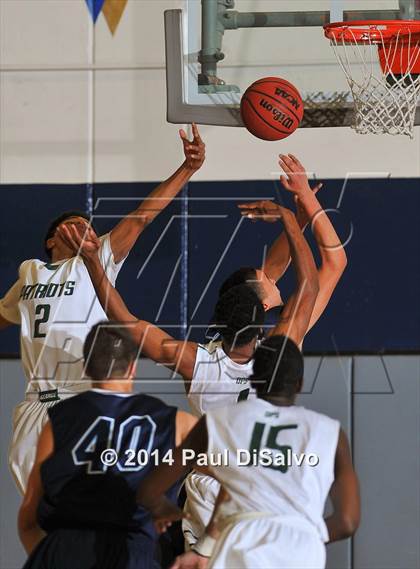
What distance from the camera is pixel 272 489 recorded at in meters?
3.05

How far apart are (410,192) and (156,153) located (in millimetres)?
1361

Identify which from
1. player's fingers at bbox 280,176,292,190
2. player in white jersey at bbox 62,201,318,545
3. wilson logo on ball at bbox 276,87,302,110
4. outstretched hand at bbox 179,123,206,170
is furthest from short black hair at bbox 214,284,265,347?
wilson logo on ball at bbox 276,87,302,110

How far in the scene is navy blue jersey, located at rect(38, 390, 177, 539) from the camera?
10.4ft

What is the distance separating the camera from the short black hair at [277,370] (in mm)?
3174

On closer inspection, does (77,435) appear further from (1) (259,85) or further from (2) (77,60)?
(2) (77,60)

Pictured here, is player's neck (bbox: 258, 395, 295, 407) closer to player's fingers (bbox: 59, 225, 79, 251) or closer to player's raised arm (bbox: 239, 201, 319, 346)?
player's raised arm (bbox: 239, 201, 319, 346)

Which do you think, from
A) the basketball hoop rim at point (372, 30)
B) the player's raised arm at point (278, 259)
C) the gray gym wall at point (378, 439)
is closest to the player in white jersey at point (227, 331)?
the player's raised arm at point (278, 259)

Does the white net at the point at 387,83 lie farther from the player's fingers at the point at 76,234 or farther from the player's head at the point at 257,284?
the player's fingers at the point at 76,234

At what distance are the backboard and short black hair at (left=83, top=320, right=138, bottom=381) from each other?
4.99ft

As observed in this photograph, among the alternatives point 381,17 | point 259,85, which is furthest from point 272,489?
point 381,17

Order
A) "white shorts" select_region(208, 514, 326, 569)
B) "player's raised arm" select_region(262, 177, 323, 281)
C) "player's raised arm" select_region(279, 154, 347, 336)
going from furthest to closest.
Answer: "player's raised arm" select_region(262, 177, 323, 281) → "player's raised arm" select_region(279, 154, 347, 336) → "white shorts" select_region(208, 514, 326, 569)

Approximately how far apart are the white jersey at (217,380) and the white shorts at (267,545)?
0.82m

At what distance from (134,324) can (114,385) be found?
0.40 meters

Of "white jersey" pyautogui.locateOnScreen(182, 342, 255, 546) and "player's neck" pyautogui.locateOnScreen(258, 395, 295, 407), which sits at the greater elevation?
"player's neck" pyautogui.locateOnScreen(258, 395, 295, 407)
